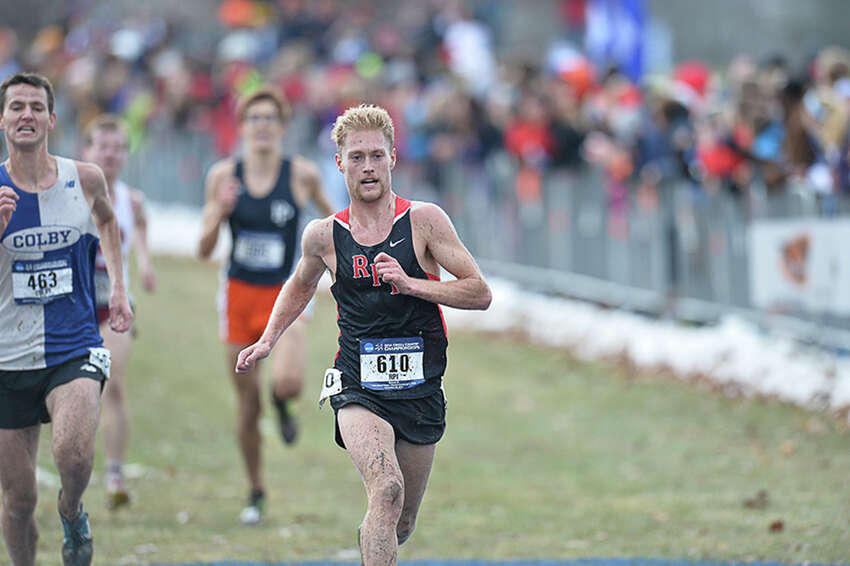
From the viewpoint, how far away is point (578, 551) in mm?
8133

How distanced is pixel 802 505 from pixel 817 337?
3374mm

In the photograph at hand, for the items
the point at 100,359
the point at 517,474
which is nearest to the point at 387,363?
the point at 100,359

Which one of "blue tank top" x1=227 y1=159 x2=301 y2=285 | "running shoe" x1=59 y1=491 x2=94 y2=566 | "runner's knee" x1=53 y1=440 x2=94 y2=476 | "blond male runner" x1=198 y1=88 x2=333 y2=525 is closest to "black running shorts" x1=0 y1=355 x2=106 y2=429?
"runner's knee" x1=53 y1=440 x2=94 y2=476

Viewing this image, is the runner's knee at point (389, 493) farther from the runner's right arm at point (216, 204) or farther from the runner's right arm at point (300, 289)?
the runner's right arm at point (216, 204)

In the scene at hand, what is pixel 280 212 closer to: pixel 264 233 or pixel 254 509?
pixel 264 233

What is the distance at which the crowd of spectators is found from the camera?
12438mm

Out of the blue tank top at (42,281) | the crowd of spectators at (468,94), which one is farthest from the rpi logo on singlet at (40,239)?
the crowd of spectators at (468,94)

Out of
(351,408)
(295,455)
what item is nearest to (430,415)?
(351,408)

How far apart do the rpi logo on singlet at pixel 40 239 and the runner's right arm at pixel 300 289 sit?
1.21 m

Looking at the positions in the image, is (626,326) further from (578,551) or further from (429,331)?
(429,331)

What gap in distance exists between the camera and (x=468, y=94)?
16.7 metres

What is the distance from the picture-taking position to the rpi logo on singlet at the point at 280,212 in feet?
30.5

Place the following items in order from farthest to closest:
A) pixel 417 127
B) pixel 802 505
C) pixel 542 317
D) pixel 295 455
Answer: pixel 417 127, pixel 542 317, pixel 295 455, pixel 802 505

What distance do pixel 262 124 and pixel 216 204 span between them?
64 centimetres
